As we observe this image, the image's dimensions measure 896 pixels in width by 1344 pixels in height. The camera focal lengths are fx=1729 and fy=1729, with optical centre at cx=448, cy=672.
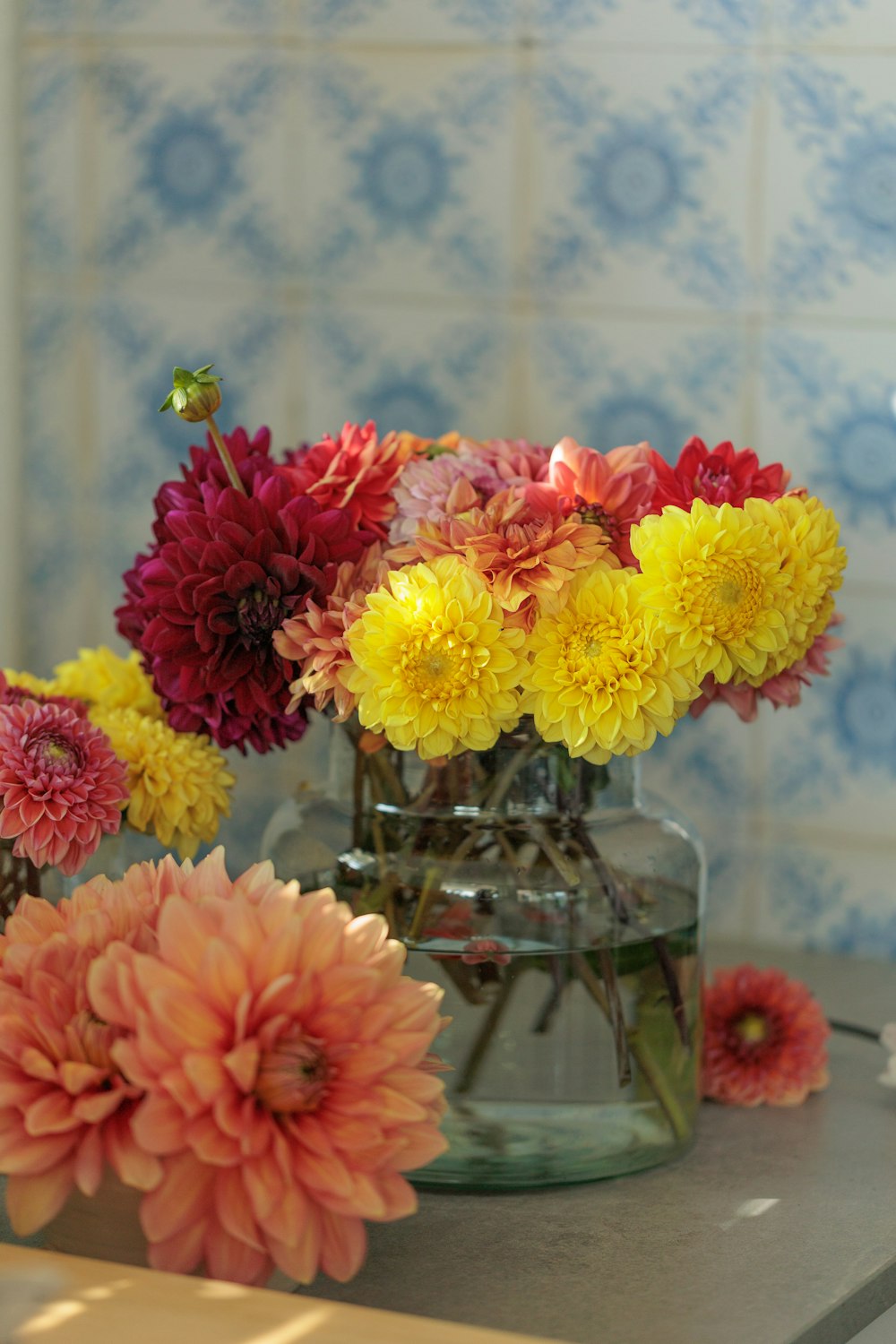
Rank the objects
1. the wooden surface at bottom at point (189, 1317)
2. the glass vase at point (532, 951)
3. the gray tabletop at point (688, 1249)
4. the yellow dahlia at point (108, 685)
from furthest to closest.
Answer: the yellow dahlia at point (108, 685) → the glass vase at point (532, 951) → the gray tabletop at point (688, 1249) → the wooden surface at bottom at point (189, 1317)

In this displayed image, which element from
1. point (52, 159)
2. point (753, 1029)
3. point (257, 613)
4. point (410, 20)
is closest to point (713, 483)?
point (257, 613)

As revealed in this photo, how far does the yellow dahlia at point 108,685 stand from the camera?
2.97 feet

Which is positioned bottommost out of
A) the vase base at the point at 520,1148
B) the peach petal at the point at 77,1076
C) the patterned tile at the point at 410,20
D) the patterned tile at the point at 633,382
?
the vase base at the point at 520,1148

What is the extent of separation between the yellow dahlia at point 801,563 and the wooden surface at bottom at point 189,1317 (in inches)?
12.4

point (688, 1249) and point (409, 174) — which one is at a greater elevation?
point (409, 174)

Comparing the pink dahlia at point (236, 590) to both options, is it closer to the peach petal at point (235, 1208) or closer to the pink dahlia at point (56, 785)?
the pink dahlia at point (56, 785)

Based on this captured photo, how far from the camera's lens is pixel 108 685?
917 mm

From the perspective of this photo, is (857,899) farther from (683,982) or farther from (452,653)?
(452,653)

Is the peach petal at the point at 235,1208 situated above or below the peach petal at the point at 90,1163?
below

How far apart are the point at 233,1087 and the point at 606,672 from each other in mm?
231

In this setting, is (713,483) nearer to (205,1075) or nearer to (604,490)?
(604,490)

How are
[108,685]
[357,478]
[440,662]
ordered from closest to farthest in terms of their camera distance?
[440,662]
[357,478]
[108,685]

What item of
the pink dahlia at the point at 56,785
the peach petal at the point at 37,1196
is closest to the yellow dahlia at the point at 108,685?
the pink dahlia at the point at 56,785

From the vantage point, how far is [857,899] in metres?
1.13
